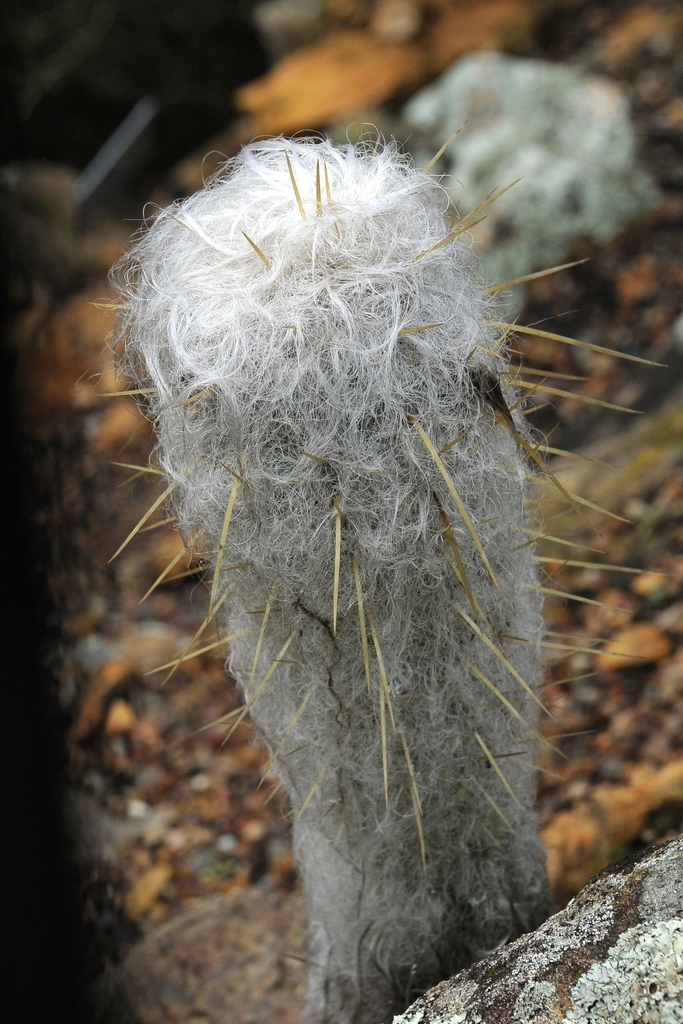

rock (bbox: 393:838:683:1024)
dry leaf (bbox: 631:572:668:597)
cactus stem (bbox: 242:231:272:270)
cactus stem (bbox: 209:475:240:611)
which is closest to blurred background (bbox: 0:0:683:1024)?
dry leaf (bbox: 631:572:668:597)

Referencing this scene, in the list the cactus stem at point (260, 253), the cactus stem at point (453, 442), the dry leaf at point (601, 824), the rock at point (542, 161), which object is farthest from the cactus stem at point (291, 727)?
the rock at point (542, 161)

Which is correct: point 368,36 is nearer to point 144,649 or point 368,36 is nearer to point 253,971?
point 144,649

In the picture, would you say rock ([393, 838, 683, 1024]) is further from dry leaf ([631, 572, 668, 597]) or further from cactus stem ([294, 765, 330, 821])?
dry leaf ([631, 572, 668, 597])

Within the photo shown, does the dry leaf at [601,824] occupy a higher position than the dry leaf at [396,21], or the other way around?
the dry leaf at [396,21]

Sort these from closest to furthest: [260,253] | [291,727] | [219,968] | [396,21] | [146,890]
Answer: [260,253], [291,727], [219,968], [146,890], [396,21]

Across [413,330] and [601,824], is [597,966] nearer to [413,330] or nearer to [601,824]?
[413,330]

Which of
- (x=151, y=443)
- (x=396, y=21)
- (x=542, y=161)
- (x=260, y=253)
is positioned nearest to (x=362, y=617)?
(x=260, y=253)

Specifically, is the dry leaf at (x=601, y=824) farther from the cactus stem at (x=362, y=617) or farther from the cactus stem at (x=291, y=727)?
the cactus stem at (x=362, y=617)
